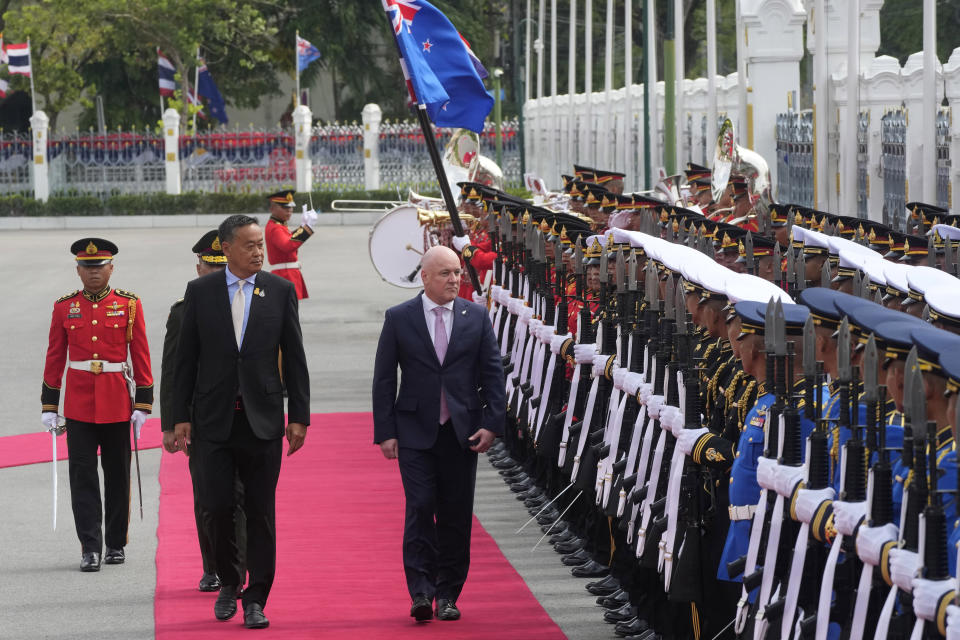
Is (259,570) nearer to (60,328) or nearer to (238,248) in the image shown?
(238,248)

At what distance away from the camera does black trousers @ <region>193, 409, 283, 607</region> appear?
286 inches

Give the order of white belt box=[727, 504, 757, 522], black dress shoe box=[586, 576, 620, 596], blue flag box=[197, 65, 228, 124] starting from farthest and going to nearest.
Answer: blue flag box=[197, 65, 228, 124]
black dress shoe box=[586, 576, 620, 596]
white belt box=[727, 504, 757, 522]

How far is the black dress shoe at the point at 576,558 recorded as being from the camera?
27.8 ft

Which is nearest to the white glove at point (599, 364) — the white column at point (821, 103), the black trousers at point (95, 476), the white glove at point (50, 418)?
the black trousers at point (95, 476)

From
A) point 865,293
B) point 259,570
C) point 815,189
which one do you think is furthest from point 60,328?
point 815,189

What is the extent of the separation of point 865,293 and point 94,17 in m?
40.4

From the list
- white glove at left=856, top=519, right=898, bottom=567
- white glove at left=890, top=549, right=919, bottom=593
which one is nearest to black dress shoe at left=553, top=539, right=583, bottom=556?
white glove at left=856, top=519, right=898, bottom=567

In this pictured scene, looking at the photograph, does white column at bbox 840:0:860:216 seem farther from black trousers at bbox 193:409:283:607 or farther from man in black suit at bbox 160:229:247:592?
black trousers at bbox 193:409:283:607

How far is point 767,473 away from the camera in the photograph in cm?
532

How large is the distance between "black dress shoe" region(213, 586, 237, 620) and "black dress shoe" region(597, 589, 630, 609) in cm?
162

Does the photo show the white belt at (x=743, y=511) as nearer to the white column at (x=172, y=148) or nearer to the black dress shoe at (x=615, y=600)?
the black dress shoe at (x=615, y=600)

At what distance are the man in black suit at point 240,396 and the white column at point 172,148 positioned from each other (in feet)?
117

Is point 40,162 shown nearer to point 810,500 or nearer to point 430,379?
point 430,379

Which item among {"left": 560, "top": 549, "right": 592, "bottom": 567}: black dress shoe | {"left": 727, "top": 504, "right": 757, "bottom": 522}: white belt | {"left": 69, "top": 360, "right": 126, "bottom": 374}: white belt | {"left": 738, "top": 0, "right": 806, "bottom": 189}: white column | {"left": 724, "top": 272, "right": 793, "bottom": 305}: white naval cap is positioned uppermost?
{"left": 738, "top": 0, "right": 806, "bottom": 189}: white column
